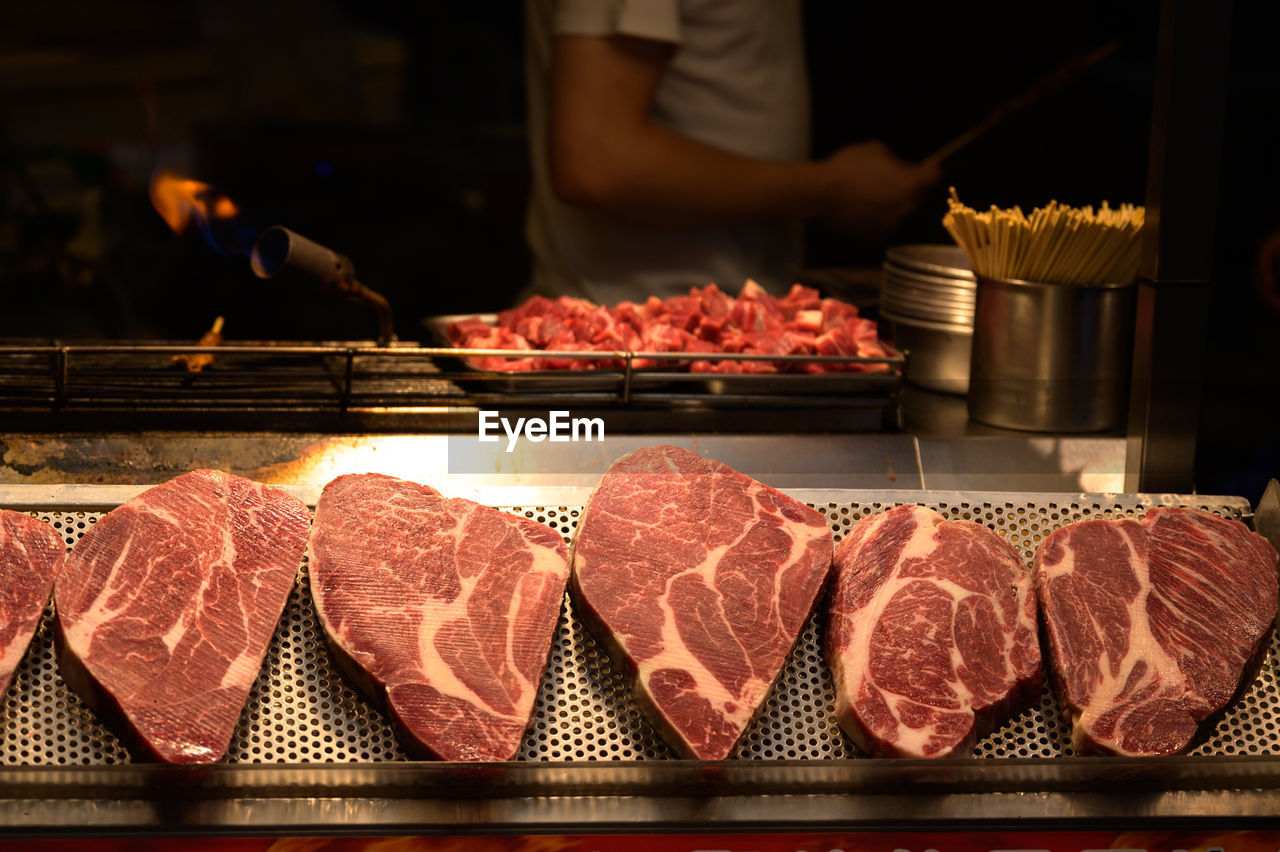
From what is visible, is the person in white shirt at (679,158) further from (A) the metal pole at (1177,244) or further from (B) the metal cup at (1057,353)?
(A) the metal pole at (1177,244)

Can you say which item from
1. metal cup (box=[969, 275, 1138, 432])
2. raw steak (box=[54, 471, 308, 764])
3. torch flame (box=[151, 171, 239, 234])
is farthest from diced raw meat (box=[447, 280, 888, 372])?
raw steak (box=[54, 471, 308, 764])

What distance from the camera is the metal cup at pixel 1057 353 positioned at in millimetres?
1882

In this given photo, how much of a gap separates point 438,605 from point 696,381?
758 mm

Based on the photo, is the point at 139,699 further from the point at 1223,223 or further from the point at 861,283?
the point at 1223,223

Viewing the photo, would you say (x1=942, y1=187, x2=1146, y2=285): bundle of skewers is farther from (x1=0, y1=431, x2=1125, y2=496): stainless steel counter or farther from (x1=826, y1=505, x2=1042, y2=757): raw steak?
(x1=826, y1=505, x2=1042, y2=757): raw steak

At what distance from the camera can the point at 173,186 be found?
6.65 ft

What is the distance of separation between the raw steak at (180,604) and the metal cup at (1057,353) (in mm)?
1258

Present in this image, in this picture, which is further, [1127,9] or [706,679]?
[1127,9]

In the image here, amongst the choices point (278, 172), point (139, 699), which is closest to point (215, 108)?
point (278, 172)

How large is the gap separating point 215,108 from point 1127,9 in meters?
4.78

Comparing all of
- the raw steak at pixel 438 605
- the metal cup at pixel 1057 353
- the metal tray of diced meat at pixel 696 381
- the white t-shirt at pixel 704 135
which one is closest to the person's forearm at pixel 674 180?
the white t-shirt at pixel 704 135

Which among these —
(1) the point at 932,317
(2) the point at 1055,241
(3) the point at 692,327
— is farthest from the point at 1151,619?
(3) the point at 692,327

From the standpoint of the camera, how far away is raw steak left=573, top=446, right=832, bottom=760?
138 centimetres

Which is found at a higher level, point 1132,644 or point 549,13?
point 549,13
